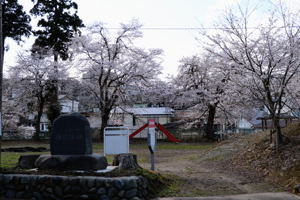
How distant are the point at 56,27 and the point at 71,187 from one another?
28.4 meters

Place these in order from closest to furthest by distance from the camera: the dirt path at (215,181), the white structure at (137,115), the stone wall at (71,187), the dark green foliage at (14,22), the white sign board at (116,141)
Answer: the stone wall at (71,187), the dirt path at (215,181), the white sign board at (116,141), the dark green foliage at (14,22), the white structure at (137,115)

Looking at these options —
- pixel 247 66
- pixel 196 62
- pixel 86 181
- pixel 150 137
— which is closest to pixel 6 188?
pixel 86 181

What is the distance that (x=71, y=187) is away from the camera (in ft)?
23.9

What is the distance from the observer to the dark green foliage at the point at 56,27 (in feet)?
109

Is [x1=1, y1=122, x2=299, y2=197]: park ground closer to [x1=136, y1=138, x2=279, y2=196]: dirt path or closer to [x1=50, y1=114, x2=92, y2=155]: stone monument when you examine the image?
[x1=136, y1=138, x2=279, y2=196]: dirt path

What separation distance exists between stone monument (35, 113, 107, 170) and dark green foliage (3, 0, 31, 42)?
20746 mm

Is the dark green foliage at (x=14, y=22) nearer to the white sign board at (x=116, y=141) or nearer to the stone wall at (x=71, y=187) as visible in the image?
the white sign board at (x=116, y=141)

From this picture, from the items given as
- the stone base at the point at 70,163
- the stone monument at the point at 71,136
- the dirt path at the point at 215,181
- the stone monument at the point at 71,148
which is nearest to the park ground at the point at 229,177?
the dirt path at the point at 215,181

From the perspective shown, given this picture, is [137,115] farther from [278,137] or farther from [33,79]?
[278,137]

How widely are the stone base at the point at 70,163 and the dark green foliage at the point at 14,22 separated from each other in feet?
69.3


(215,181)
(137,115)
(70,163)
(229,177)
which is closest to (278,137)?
(229,177)

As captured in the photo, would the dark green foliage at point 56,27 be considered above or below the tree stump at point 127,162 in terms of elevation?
above

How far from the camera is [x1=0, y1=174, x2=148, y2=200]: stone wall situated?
281 inches

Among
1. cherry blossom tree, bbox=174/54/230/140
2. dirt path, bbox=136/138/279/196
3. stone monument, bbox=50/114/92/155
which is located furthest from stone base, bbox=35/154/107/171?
cherry blossom tree, bbox=174/54/230/140
